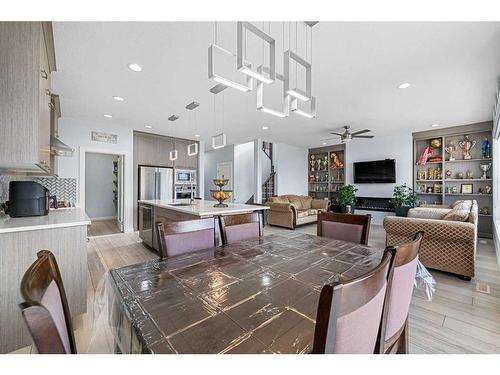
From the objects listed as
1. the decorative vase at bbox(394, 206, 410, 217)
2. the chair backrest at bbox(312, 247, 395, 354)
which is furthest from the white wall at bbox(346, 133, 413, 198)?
the chair backrest at bbox(312, 247, 395, 354)

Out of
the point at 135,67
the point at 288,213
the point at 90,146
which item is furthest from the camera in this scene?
the point at 288,213

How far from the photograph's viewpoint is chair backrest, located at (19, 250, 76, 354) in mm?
451

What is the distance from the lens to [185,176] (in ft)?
20.9

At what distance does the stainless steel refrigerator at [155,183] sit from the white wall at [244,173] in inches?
122

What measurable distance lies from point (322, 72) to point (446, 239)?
8.29ft

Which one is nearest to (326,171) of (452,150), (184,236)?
(452,150)

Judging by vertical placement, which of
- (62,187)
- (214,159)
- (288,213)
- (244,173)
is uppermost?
(214,159)

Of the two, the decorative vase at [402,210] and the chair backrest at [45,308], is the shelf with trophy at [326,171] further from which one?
the chair backrest at [45,308]

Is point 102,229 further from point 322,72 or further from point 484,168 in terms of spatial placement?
point 484,168

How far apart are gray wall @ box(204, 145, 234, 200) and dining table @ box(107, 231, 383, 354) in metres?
7.41

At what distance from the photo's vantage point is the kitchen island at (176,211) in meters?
2.75

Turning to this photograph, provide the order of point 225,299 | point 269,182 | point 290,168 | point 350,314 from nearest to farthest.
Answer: point 350,314
point 225,299
point 269,182
point 290,168
